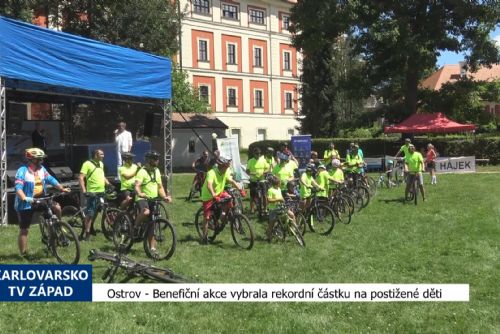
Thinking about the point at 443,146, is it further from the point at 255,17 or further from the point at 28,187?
the point at 255,17

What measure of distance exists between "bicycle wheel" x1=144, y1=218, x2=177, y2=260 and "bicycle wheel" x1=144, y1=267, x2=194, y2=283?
177 centimetres

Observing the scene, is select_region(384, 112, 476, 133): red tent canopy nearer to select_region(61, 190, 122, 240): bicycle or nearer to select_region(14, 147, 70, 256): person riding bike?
select_region(61, 190, 122, 240): bicycle

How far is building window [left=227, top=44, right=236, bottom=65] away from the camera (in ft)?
183

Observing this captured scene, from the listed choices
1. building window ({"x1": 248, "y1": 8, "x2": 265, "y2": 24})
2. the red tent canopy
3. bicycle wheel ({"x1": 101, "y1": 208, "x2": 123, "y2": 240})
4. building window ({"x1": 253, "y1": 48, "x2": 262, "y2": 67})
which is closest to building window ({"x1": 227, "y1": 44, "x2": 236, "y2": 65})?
building window ({"x1": 253, "y1": 48, "x2": 262, "y2": 67})

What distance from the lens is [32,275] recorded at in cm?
654

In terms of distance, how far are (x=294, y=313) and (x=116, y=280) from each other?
273cm

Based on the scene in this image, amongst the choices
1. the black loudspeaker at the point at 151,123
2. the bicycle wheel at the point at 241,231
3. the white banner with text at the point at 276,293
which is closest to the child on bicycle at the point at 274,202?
the bicycle wheel at the point at 241,231

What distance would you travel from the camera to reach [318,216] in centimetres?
1237

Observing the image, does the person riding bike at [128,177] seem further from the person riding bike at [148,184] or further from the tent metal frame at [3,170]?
the tent metal frame at [3,170]

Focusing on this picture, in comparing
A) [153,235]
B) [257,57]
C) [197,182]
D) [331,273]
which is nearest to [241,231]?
[153,235]

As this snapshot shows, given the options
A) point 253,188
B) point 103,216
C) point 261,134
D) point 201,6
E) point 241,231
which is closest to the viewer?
point 241,231

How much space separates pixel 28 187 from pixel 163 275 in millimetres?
3075

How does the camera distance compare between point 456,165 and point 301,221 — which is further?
point 456,165

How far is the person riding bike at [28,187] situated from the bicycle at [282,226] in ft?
13.8
